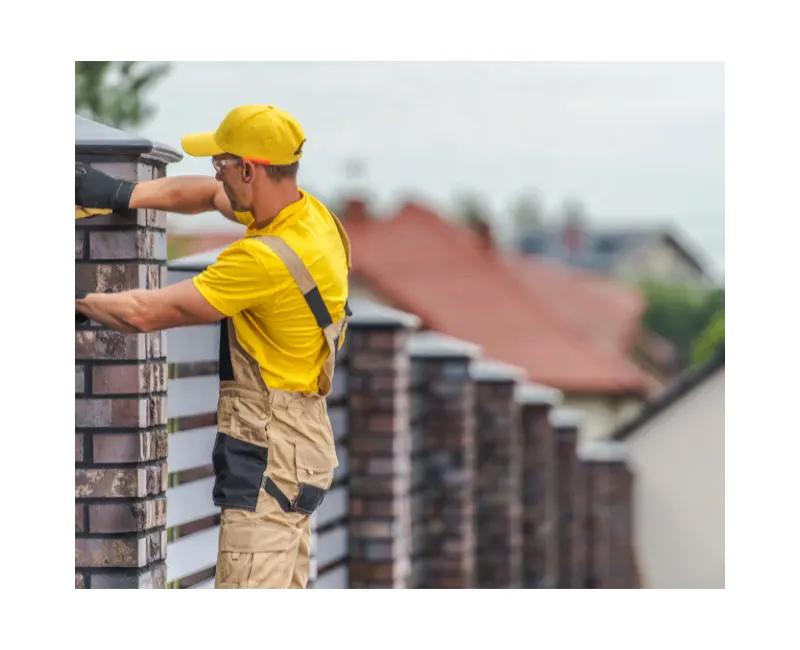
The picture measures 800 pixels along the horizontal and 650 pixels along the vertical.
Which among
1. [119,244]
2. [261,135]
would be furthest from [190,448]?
[261,135]

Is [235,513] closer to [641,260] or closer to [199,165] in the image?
[199,165]

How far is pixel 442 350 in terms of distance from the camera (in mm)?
8797

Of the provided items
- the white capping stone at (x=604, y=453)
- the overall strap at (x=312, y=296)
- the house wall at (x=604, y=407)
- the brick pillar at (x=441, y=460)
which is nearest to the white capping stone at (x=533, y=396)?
the brick pillar at (x=441, y=460)

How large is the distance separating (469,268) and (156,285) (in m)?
29.9

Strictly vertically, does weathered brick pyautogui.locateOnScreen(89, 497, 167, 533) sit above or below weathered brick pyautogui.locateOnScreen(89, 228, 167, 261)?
below

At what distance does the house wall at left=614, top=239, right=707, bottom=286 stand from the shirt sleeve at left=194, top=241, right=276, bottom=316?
6106 centimetres

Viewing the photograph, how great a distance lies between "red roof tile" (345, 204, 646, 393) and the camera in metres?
31.6

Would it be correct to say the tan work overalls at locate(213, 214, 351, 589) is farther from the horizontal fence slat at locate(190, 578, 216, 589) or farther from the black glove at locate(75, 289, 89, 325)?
the horizontal fence slat at locate(190, 578, 216, 589)

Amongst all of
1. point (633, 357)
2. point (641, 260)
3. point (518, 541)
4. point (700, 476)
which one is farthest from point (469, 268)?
point (641, 260)

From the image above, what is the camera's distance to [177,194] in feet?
17.0

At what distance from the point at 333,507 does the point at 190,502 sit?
5.03ft

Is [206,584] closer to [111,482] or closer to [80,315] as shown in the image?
[111,482]

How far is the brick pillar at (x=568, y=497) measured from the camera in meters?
13.1

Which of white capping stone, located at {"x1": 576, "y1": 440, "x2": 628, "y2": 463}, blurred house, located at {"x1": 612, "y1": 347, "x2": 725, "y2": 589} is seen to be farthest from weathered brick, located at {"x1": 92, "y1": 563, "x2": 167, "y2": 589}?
white capping stone, located at {"x1": 576, "y1": 440, "x2": 628, "y2": 463}
